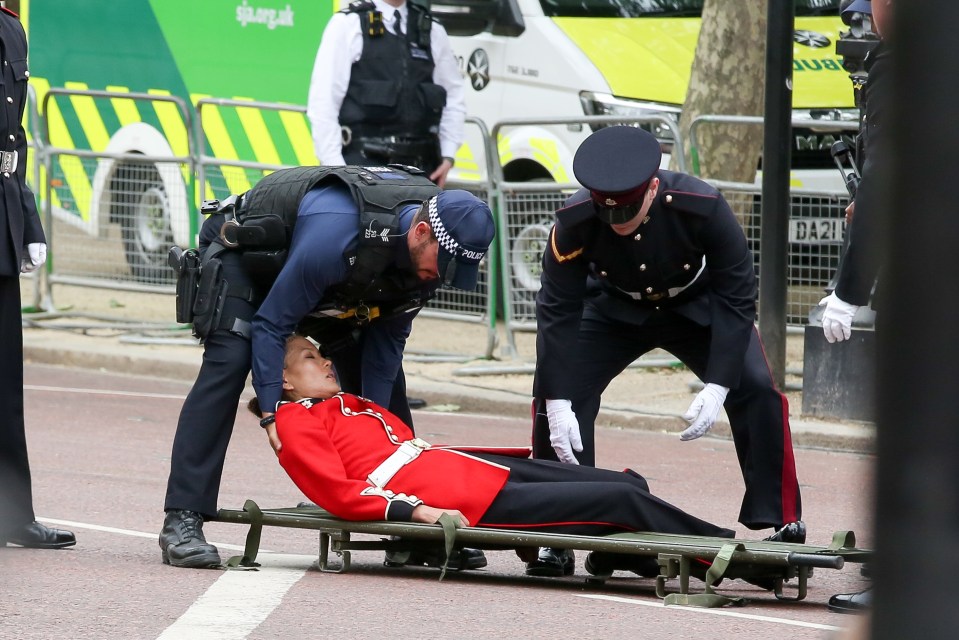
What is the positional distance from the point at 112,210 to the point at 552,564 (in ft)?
23.0

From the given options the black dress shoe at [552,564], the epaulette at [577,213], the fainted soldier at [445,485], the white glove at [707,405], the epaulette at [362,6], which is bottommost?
the black dress shoe at [552,564]

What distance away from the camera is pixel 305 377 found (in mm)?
5129

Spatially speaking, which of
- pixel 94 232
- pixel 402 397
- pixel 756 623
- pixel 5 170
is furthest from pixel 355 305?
pixel 94 232

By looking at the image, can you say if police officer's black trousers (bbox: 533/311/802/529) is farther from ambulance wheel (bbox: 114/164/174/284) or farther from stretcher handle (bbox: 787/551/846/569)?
ambulance wheel (bbox: 114/164/174/284)

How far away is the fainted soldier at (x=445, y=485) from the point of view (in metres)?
4.85

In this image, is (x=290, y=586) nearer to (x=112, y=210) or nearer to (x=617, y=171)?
(x=617, y=171)

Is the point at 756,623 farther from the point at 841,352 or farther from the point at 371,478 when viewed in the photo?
the point at 841,352

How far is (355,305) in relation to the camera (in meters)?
5.23

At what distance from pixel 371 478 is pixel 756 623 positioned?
4.27ft

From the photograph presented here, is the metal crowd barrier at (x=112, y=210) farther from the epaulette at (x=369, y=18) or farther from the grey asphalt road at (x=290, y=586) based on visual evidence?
the grey asphalt road at (x=290, y=586)

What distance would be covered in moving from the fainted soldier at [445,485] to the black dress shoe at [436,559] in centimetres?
26

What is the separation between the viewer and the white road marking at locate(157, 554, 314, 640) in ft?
13.7

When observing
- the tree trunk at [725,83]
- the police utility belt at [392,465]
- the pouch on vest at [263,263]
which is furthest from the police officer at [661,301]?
the tree trunk at [725,83]

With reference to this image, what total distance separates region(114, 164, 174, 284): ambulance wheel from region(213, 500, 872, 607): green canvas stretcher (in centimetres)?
652
